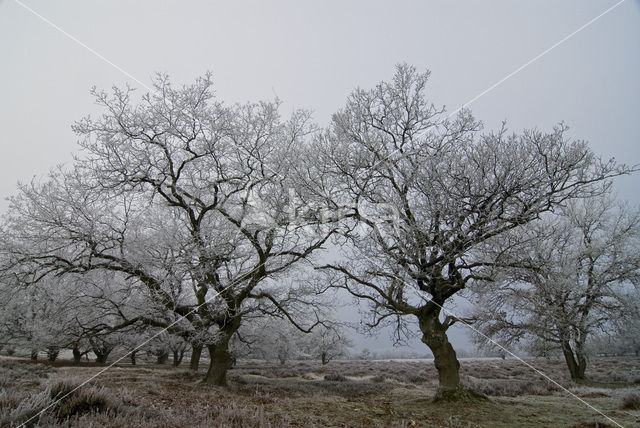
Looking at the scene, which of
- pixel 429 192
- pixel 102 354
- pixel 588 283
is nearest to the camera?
pixel 429 192

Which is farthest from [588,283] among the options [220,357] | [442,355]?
[220,357]

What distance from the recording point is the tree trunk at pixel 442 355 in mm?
8492

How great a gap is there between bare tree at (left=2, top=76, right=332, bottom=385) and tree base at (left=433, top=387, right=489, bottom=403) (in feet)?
17.5

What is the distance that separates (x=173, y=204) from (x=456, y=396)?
10.2 m

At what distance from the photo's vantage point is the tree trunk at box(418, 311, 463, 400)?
8492 mm

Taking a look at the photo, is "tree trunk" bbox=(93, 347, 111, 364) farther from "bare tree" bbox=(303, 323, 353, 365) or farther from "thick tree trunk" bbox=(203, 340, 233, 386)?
"thick tree trunk" bbox=(203, 340, 233, 386)

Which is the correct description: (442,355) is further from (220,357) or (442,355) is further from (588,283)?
A: (588,283)

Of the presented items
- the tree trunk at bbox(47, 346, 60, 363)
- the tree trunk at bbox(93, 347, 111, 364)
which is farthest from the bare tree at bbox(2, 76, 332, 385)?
the tree trunk at bbox(93, 347, 111, 364)

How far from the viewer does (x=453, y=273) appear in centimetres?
854

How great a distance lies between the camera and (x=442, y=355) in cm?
888

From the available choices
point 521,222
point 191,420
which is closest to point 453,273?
point 521,222

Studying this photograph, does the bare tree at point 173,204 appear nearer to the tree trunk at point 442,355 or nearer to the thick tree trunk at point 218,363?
the thick tree trunk at point 218,363

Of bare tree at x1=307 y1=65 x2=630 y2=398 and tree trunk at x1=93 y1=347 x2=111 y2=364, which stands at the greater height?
bare tree at x1=307 y1=65 x2=630 y2=398

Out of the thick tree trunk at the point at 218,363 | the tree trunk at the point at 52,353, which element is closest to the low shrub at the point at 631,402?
the thick tree trunk at the point at 218,363
